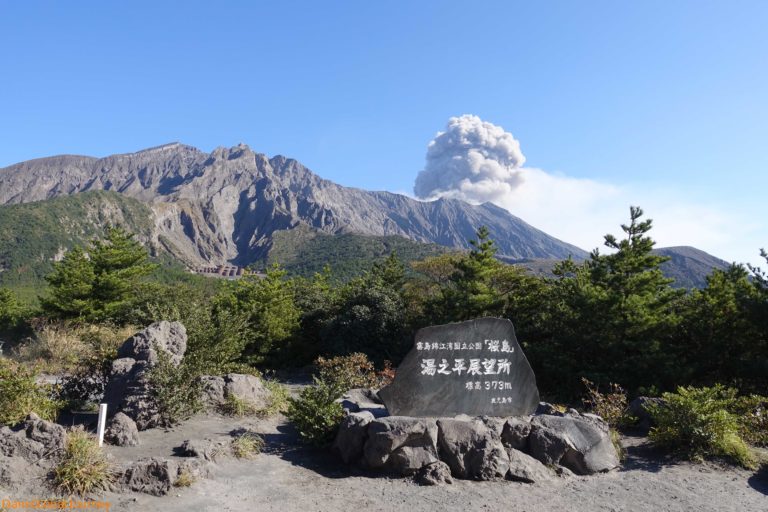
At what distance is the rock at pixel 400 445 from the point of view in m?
6.42

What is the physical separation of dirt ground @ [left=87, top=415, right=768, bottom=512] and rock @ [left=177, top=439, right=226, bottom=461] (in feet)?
0.61

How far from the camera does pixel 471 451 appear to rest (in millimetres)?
6645

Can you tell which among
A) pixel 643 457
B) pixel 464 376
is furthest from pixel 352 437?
pixel 643 457

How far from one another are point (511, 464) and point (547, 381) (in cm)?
796

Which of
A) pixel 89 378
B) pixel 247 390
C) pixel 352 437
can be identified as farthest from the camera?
pixel 247 390

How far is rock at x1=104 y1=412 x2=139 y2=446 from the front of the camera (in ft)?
21.6

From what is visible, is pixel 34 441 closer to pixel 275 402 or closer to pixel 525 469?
pixel 275 402

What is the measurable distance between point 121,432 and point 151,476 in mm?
1459

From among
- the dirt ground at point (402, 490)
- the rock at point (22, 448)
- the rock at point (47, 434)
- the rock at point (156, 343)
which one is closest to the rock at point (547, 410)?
the dirt ground at point (402, 490)

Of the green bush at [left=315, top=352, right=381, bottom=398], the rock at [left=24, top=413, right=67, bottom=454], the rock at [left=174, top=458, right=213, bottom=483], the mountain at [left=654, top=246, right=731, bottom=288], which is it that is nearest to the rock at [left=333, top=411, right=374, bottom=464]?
the rock at [left=174, top=458, right=213, bottom=483]

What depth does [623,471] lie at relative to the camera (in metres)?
6.99

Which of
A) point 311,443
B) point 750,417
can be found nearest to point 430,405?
point 311,443

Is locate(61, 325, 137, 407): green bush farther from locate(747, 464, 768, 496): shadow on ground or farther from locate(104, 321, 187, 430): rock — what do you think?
locate(747, 464, 768, 496): shadow on ground

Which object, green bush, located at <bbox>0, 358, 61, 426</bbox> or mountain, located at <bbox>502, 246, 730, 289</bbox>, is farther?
mountain, located at <bbox>502, 246, 730, 289</bbox>
